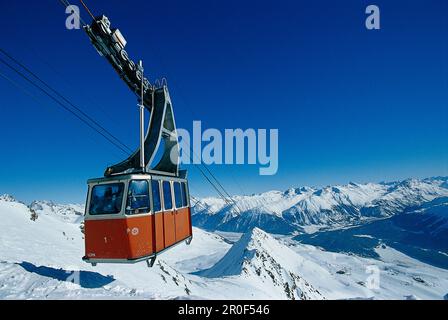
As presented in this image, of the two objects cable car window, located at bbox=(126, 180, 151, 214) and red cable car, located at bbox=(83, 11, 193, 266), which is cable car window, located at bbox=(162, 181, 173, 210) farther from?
cable car window, located at bbox=(126, 180, 151, 214)

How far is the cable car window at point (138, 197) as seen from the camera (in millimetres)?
10422

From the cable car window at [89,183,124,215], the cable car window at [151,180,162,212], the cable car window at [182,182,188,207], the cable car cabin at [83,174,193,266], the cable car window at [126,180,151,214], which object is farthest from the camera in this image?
the cable car window at [182,182,188,207]

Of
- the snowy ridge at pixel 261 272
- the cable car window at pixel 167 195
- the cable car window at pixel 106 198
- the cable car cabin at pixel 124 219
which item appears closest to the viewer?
the cable car cabin at pixel 124 219

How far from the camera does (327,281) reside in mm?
139625

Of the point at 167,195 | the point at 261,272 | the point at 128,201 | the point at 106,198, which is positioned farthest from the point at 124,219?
the point at 261,272

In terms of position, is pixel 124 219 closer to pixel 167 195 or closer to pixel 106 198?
pixel 106 198

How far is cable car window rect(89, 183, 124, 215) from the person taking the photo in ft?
34.6

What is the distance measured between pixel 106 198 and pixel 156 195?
5.83 ft

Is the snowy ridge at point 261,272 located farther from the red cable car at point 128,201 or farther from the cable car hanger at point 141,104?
the red cable car at point 128,201

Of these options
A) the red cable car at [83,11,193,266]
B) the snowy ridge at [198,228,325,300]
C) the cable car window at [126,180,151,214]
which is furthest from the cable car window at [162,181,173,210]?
the snowy ridge at [198,228,325,300]

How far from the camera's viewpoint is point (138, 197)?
424 inches

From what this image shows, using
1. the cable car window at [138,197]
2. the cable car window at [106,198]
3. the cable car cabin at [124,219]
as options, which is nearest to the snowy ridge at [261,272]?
the cable car cabin at [124,219]
